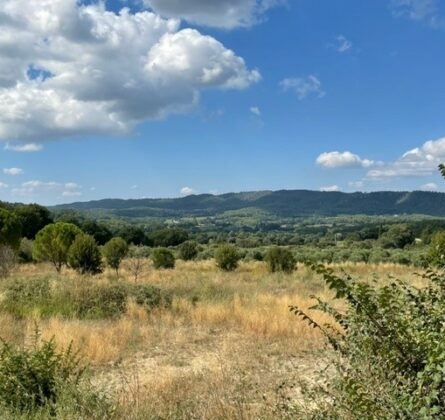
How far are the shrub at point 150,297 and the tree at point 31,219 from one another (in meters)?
45.8

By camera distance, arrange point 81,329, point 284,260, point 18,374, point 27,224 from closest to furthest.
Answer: point 18,374 < point 81,329 < point 284,260 < point 27,224

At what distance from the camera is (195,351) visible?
9.42 meters

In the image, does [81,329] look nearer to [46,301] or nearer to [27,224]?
[46,301]

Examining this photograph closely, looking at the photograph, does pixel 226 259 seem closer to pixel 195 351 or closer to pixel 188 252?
pixel 188 252

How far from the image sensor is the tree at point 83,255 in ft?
87.1

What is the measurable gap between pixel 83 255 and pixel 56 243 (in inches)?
119

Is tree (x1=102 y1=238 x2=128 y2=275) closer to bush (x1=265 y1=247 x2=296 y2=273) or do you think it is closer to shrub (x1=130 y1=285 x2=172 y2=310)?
bush (x1=265 y1=247 x2=296 y2=273)

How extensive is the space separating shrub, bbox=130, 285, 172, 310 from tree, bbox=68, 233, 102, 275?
40.0ft

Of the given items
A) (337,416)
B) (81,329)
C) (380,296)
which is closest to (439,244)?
(380,296)

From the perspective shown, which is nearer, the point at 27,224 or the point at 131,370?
the point at 131,370

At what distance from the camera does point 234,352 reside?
8945mm

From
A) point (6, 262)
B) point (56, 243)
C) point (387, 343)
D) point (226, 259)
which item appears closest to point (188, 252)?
point (226, 259)

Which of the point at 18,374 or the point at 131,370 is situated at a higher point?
the point at 18,374

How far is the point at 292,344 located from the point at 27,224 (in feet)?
178
